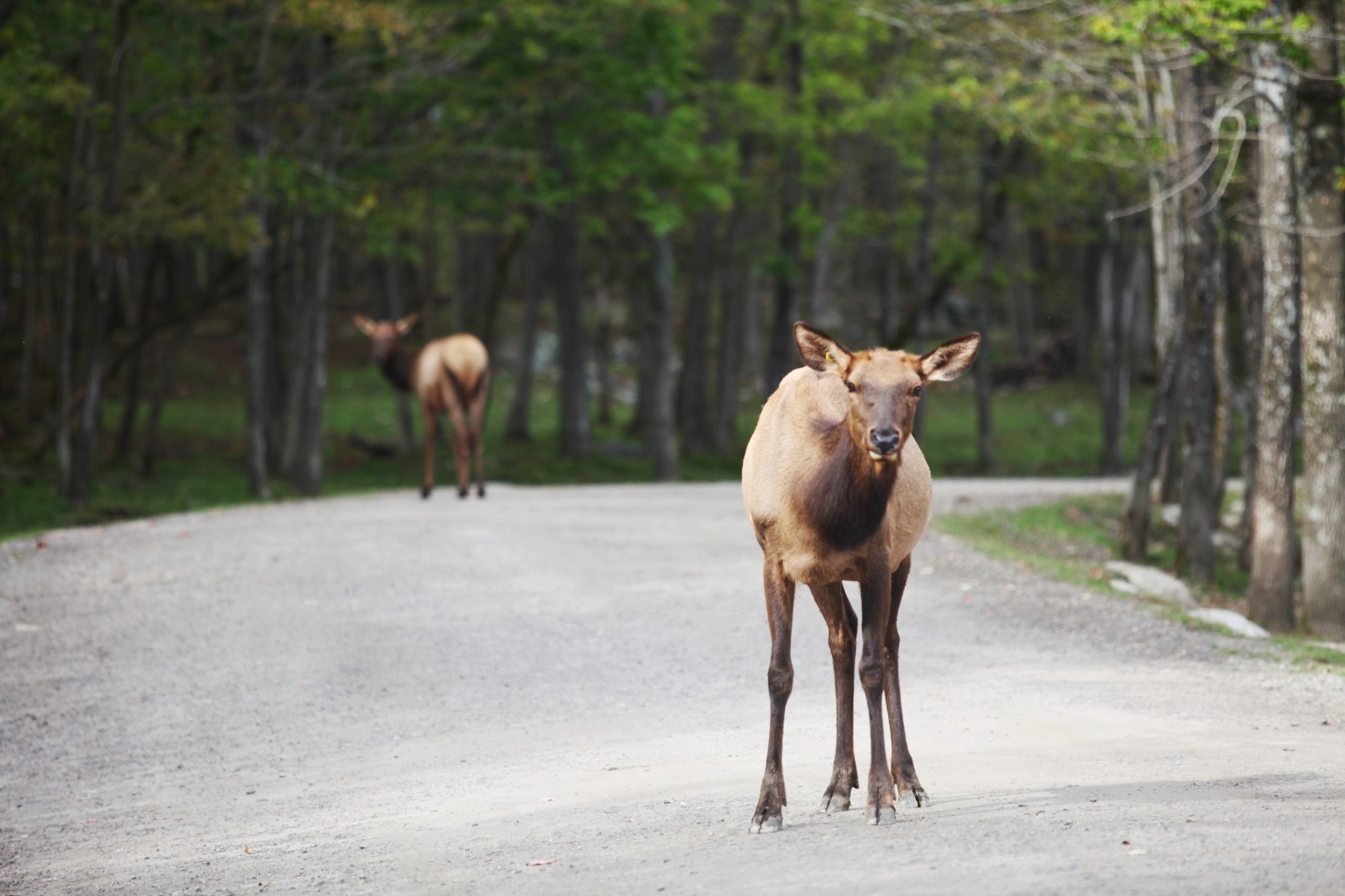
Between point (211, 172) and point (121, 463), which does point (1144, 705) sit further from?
point (121, 463)

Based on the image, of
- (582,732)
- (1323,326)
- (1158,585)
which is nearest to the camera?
(582,732)

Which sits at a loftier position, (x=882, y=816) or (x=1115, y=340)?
(x=1115, y=340)

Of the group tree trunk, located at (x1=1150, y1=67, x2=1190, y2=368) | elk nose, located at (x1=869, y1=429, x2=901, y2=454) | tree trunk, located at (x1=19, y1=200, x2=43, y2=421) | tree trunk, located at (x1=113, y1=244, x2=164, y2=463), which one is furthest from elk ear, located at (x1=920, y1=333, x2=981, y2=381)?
tree trunk, located at (x1=19, y1=200, x2=43, y2=421)

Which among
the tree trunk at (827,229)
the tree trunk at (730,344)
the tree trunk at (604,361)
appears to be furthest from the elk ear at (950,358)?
the tree trunk at (604,361)

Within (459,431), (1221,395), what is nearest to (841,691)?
(459,431)

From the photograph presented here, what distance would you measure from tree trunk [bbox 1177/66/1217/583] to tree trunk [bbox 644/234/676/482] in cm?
1317

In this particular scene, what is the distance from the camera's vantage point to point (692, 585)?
12758 millimetres

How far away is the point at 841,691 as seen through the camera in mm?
5773

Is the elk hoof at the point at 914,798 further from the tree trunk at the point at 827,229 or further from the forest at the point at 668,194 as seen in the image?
the tree trunk at the point at 827,229

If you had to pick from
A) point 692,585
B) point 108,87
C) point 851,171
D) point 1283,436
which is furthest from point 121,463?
point 1283,436

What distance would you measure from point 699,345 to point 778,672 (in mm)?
28063

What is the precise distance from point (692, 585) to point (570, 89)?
14.7m

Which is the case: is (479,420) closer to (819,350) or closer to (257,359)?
(257,359)

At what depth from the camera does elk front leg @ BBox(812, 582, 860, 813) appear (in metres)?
5.79
